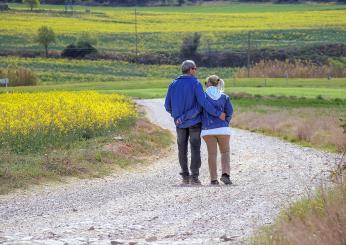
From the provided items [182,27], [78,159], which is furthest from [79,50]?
[78,159]

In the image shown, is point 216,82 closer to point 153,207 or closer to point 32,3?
point 153,207

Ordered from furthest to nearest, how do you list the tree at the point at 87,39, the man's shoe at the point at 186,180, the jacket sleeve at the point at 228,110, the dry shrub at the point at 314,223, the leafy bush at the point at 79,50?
the tree at the point at 87,39 < the leafy bush at the point at 79,50 < the man's shoe at the point at 186,180 < the jacket sleeve at the point at 228,110 < the dry shrub at the point at 314,223

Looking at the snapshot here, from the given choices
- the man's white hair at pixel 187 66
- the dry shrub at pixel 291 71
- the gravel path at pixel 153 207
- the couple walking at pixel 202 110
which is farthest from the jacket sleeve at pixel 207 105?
the dry shrub at pixel 291 71

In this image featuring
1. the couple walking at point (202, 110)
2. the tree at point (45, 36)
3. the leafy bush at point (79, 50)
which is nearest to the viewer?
the couple walking at point (202, 110)

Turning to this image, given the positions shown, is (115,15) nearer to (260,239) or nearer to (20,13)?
(20,13)

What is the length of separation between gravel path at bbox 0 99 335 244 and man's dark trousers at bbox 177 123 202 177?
416mm

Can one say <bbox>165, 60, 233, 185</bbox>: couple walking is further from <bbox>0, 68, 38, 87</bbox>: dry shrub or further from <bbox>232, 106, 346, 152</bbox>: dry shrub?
<bbox>0, 68, 38, 87</bbox>: dry shrub

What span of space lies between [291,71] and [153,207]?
66764 millimetres

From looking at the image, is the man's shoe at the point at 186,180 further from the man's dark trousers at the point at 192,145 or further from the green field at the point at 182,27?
the green field at the point at 182,27

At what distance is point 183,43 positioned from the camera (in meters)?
93.8

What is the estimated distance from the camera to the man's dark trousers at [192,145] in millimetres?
16938

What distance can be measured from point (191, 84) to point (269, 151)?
8083 millimetres

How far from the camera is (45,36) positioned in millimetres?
91938

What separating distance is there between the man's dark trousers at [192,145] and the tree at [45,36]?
75430 mm
